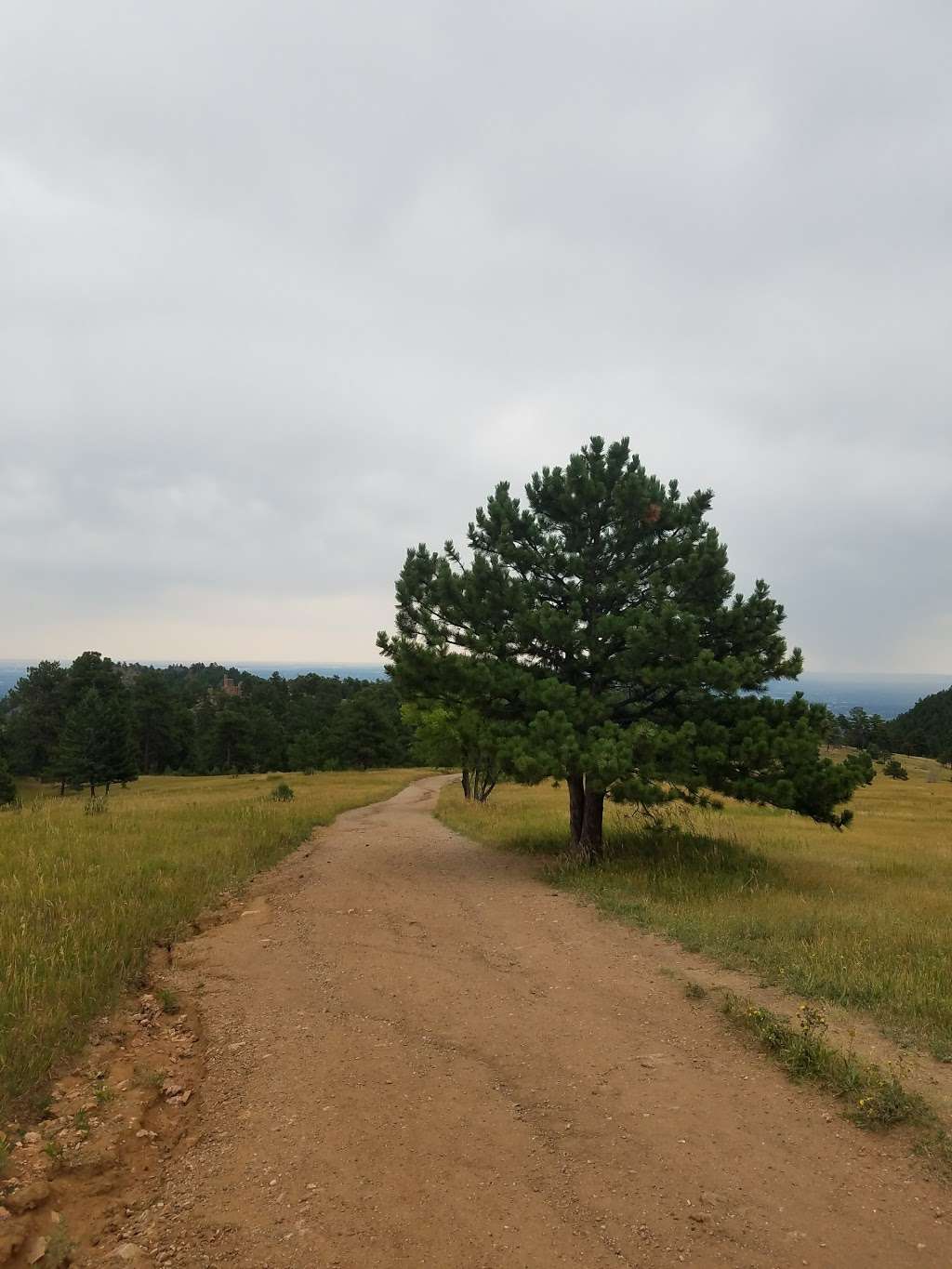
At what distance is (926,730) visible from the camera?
113062 mm

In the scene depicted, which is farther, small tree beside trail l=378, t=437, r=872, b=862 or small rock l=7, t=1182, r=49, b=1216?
small tree beside trail l=378, t=437, r=872, b=862

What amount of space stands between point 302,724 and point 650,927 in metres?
98.1

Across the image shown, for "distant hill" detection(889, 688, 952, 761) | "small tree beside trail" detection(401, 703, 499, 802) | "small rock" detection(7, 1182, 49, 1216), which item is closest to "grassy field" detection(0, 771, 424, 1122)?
"small rock" detection(7, 1182, 49, 1216)

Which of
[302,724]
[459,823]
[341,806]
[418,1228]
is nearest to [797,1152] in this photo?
[418,1228]

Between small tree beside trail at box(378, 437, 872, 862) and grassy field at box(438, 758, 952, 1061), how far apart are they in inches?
55.5

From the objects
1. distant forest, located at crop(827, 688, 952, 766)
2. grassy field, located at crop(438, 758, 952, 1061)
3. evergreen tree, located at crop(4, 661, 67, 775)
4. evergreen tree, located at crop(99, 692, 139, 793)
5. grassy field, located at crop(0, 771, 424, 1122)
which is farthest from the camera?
distant forest, located at crop(827, 688, 952, 766)

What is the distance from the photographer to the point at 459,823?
22.7m

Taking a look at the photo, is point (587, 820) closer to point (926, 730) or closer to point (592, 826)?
point (592, 826)

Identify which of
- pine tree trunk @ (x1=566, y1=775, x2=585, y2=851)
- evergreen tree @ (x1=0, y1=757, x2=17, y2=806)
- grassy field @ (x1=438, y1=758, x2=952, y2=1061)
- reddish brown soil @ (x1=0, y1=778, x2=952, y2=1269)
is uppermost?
pine tree trunk @ (x1=566, y1=775, x2=585, y2=851)

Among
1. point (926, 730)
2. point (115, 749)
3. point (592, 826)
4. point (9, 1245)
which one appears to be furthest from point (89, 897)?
point (926, 730)

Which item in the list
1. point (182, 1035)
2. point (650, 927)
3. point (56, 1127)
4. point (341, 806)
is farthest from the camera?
point (341, 806)

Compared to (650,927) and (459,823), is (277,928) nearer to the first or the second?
(650,927)

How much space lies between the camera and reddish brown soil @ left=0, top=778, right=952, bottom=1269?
12.1 feet

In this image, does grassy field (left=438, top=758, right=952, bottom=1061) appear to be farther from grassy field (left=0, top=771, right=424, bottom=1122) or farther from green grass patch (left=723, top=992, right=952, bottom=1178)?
grassy field (left=0, top=771, right=424, bottom=1122)
